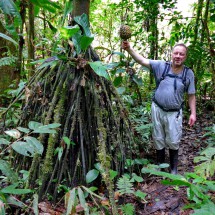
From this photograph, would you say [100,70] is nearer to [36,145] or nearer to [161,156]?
[36,145]

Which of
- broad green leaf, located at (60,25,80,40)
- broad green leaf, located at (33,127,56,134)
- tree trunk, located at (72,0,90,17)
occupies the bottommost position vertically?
broad green leaf, located at (33,127,56,134)

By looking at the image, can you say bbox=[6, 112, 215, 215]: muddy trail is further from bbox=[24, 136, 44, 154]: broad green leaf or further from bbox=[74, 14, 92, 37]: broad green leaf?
bbox=[74, 14, 92, 37]: broad green leaf

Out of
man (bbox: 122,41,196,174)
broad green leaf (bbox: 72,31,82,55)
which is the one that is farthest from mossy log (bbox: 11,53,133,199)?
man (bbox: 122,41,196,174)

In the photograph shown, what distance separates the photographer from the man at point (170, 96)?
2.68 metres

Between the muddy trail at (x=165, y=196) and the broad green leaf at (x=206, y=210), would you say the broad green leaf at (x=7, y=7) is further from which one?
the muddy trail at (x=165, y=196)

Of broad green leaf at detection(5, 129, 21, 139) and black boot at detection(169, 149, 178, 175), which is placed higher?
broad green leaf at detection(5, 129, 21, 139)

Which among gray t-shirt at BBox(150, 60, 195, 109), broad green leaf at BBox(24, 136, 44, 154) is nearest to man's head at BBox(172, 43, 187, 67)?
gray t-shirt at BBox(150, 60, 195, 109)

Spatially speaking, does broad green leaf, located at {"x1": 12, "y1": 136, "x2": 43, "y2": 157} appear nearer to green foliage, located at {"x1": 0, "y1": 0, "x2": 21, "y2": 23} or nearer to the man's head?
green foliage, located at {"x1": 0, "y1": 0, "x2": 21, "y2": 23}

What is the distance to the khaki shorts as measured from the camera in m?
2.74

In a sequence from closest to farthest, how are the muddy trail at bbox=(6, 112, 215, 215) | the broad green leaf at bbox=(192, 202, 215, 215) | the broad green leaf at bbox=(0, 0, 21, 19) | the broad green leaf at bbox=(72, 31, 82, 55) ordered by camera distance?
the broad green leaf at bbox=(0, 0, 21, 19) < the broad green leaf at bbox=(192, 202, 215, 215) < the muddy trail at bbox=(6, 112, 215, 215) < the broad green leaf at bbox=(72, 31, 82, 55)

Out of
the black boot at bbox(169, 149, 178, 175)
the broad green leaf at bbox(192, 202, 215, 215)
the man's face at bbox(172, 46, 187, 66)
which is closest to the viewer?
the broad green leaf at bbox(192, 202, 215, 215)

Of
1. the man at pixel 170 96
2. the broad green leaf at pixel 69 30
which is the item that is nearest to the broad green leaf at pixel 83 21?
the broad green leaf at pixel 69 30

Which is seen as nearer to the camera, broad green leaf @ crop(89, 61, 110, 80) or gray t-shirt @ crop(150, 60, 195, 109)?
broad green leaf @ crop(89, 61, 110, 80)

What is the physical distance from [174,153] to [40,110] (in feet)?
4.94
